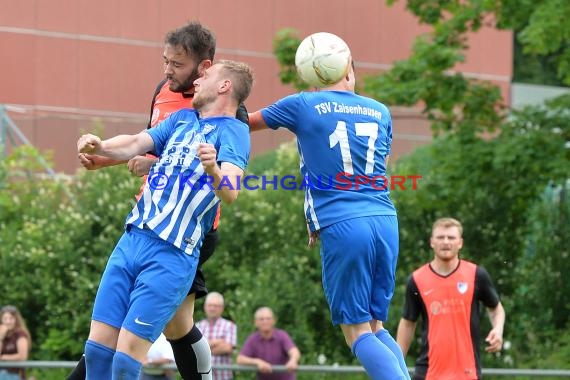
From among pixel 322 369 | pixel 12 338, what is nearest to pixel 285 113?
pixel 322 369

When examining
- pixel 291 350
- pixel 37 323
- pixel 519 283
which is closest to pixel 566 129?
pixel 519 283

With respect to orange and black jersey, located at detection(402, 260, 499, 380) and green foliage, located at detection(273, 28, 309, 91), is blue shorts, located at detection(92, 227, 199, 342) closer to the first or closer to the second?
orange and black jersey, located at detection(402, 260, 499, 380)

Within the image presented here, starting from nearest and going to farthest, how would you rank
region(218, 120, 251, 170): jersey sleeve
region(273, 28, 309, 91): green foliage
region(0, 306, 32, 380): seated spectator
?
region(218, 120, 251, 170): jersey sleeve, region(0, 306, 32, 380): seated spectator, region(273, 28, 309, 91): green foliage

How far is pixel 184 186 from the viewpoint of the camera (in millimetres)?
6789

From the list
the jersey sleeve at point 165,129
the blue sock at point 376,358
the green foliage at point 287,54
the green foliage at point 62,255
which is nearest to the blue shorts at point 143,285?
the jersey sleeve at point 165,129

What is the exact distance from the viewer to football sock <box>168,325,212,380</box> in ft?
24.7

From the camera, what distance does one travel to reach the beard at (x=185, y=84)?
7.36m

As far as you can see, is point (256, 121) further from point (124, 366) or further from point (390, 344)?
point (124, 366)

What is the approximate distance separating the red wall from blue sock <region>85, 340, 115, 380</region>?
59.9 feet

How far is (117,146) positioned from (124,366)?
48.4 inches

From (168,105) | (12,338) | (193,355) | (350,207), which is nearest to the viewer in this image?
(350,207)

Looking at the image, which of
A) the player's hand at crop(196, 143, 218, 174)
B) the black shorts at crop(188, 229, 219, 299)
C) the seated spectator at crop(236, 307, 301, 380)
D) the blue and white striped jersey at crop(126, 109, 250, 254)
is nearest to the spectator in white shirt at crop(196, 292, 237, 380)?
the seated spectator at crop(236, 307, 301, 380)

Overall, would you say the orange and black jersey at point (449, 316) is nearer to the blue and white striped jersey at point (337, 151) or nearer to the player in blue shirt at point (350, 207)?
the player in blue shirt at point (350, 207)

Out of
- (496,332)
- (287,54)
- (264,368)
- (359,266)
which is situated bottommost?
(264,368)
